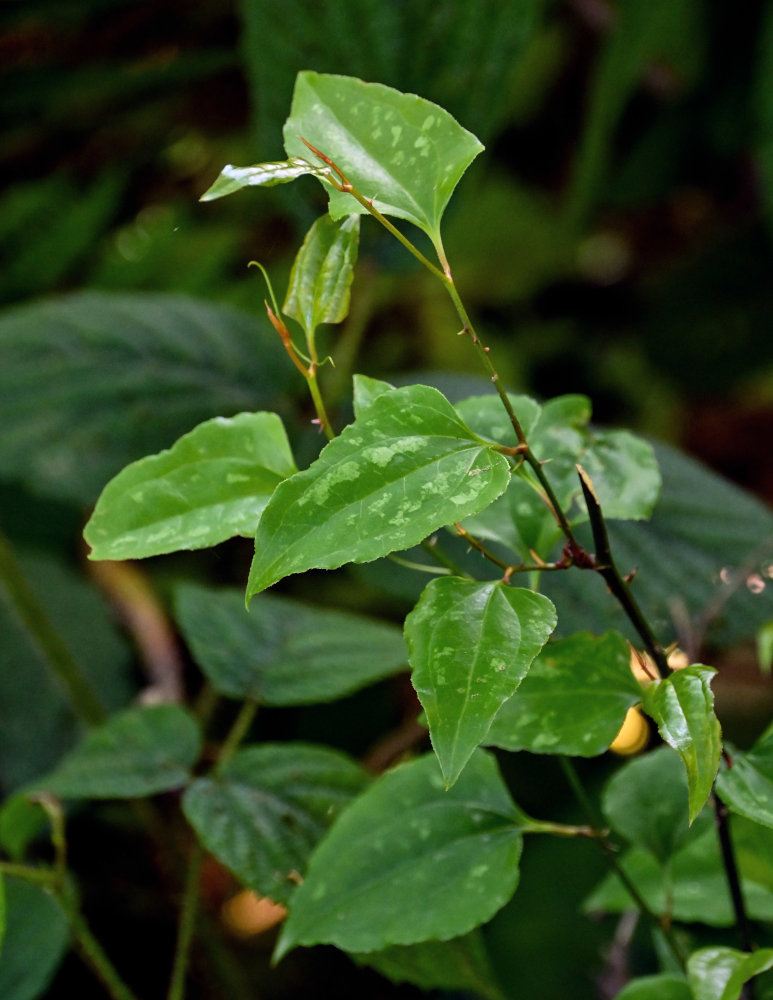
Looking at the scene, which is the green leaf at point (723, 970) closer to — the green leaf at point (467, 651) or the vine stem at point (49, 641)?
the green leaf at point (467, 651)

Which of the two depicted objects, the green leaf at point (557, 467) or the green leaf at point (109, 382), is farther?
the green leaf at point (109, 382)

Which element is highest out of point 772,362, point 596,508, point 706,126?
point 596,508

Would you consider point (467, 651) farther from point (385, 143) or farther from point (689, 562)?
point (689, 562)

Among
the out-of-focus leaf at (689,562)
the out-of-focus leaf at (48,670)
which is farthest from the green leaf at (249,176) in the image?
the out-of-focus leaf at (48,670)

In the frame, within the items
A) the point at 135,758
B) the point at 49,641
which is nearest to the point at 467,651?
the point at 135,758

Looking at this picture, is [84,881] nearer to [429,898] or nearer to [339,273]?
[429,898]

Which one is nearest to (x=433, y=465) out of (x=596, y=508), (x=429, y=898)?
(x=596, y=508)
